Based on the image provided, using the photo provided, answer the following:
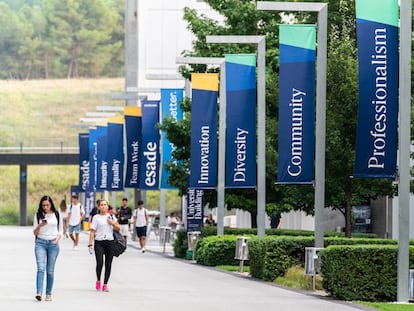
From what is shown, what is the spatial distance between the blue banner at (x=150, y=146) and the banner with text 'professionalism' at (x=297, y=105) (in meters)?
23.2

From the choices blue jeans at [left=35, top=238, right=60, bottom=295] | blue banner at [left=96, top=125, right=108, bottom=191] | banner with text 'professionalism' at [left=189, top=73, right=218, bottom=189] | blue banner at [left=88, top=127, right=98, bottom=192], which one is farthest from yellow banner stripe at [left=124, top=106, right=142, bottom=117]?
blue jeans at [left=35, top=238, right=60, bottom=295]

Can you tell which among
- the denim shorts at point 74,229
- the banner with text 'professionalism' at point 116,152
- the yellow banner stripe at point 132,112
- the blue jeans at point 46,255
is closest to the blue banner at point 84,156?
the banner with text 'professionalism' at point 116,152

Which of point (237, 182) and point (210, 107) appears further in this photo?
point (210, 107)

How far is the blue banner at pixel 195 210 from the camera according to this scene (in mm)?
46812

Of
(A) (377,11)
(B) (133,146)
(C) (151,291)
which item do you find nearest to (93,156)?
(B) (133,146)

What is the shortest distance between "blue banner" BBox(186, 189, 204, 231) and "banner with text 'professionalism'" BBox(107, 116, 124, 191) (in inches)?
635

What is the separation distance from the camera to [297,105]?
99.0 ft

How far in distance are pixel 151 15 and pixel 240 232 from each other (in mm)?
44067

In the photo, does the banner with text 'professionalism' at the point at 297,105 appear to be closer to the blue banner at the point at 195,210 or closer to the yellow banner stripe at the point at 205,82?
the yellow banner stripe at the point at 205,82

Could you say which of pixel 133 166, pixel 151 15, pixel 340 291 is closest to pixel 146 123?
pixel 133 166

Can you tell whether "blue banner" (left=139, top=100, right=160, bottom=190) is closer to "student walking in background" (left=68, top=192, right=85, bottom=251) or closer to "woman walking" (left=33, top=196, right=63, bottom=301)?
"student walking in background" (left=68, top=192, right=85, bottom=251)

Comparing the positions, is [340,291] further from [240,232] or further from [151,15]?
[151,15]

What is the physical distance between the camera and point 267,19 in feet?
162

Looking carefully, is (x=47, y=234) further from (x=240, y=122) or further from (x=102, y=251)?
(x=240, y=122)
